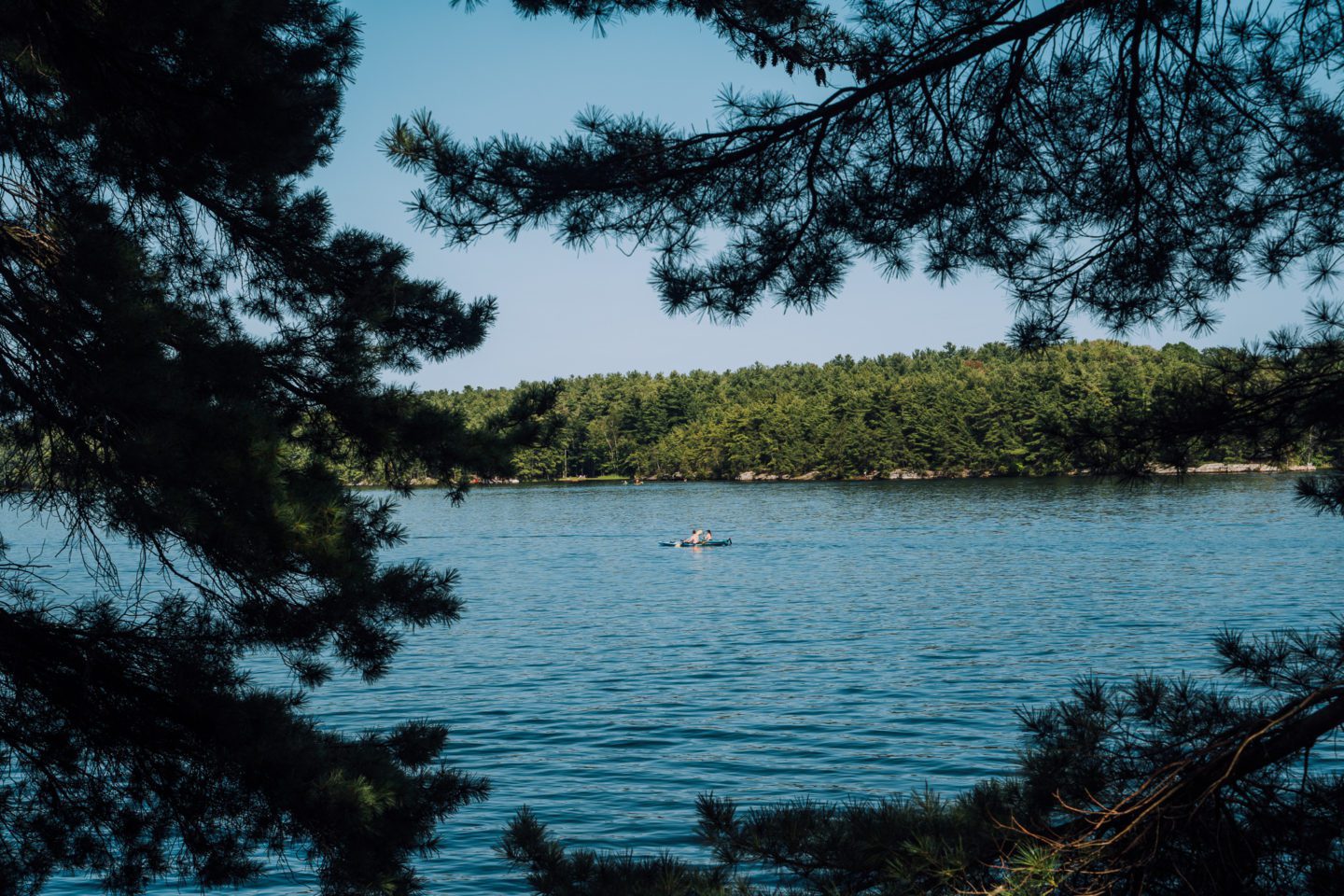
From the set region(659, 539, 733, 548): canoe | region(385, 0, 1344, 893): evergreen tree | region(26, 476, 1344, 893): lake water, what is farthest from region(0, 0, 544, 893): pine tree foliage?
region(659, 539, 733, 548): canoe

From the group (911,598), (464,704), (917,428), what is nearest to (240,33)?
(464,704)

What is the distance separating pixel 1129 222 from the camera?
4.96 meters

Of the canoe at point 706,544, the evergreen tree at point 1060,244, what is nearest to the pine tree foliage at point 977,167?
the evergreen tree at point 1060,244

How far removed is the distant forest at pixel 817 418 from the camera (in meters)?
88.5

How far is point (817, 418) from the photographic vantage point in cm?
10362

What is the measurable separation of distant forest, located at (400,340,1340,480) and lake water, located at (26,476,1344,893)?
2206 centimetres

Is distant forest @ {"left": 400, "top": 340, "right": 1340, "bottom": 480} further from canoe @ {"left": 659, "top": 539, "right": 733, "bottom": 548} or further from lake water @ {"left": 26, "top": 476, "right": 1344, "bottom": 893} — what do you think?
lake water @ {"left": 26, "top": 476, "right": 1344, "bottom": 893}

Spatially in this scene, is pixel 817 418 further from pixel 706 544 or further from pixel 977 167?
pixel 977 167

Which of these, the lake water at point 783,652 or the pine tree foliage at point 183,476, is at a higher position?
the pine tree foliage at point 183,476

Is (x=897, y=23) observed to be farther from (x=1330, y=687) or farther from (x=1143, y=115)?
(x=1330, y=687)

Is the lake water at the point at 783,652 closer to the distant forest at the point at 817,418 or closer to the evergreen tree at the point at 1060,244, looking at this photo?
the evergreen tree at the point at 1060,244

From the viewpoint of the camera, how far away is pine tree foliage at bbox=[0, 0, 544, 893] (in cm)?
416

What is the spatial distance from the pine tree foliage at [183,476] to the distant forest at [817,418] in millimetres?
51601

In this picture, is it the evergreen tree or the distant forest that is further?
the distant forest
